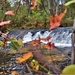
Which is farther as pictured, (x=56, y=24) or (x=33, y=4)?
(x=33, y=4)

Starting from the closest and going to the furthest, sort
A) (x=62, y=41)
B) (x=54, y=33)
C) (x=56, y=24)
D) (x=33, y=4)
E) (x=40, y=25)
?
(x=56, y=24) → (x=33, y=4) → (x=62, y=41) → (x=54, y=33) → (x=40, y=25)

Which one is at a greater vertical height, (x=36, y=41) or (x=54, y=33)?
(x=36, y=41)

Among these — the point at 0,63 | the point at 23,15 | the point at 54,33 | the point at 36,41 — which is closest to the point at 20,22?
the point at 23,15

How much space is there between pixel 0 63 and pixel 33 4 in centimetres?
521

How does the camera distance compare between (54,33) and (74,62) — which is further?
(54,33)

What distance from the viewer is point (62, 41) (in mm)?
10992

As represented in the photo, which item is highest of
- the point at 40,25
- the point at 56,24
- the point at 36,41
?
the point at 56,24

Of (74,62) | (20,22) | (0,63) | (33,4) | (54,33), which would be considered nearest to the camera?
(74,62)

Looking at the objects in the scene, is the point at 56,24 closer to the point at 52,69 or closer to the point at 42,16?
the point at 52,69

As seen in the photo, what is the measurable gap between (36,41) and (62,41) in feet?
32.5

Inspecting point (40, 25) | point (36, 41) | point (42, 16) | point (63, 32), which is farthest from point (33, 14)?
point (36, 41)

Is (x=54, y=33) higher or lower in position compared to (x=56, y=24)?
lower

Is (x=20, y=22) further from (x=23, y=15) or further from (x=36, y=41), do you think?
(x=36, y=41)

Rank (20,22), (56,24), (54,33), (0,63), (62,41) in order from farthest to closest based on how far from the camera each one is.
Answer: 1. (20,22)
2. (54,33)
3. (62,41)
4. (0,63)
5. (56,24)
